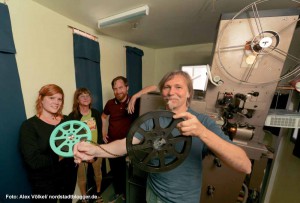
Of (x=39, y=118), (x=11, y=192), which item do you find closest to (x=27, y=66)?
(x=39, y=118)

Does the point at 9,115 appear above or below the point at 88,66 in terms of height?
below

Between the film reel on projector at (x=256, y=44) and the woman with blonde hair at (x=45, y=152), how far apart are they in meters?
1.75

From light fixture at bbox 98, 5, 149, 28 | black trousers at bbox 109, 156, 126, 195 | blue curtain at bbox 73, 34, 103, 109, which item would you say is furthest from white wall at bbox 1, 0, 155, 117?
black trousers at bbox 109, 156, 126, 195

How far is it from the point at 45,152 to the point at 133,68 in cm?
233

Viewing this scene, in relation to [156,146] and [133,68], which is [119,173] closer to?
[156,146]

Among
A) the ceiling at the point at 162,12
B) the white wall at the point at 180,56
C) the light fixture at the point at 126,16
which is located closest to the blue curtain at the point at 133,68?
the ceiling at the point at 162,12

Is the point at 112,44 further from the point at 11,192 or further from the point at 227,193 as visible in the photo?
the point at 227,193

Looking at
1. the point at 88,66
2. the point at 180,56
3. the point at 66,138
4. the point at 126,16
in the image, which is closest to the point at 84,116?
the point at 88,66

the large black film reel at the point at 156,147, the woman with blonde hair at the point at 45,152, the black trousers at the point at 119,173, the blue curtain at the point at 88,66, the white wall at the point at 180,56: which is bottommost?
the black trousers at the point at 119,173

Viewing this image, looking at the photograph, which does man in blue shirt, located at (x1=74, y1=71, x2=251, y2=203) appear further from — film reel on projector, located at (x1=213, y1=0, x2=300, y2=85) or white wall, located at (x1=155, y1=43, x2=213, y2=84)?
white wall, located at (x1=155, y1=43, x2=213, y2=84)

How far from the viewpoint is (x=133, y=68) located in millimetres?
3133

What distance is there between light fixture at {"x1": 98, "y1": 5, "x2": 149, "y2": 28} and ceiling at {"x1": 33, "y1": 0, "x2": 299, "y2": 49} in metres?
0.04

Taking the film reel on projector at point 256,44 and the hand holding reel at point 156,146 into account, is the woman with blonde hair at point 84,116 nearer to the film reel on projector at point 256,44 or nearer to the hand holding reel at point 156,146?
the hand holding reel at point 156,146

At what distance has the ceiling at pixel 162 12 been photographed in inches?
58.3
